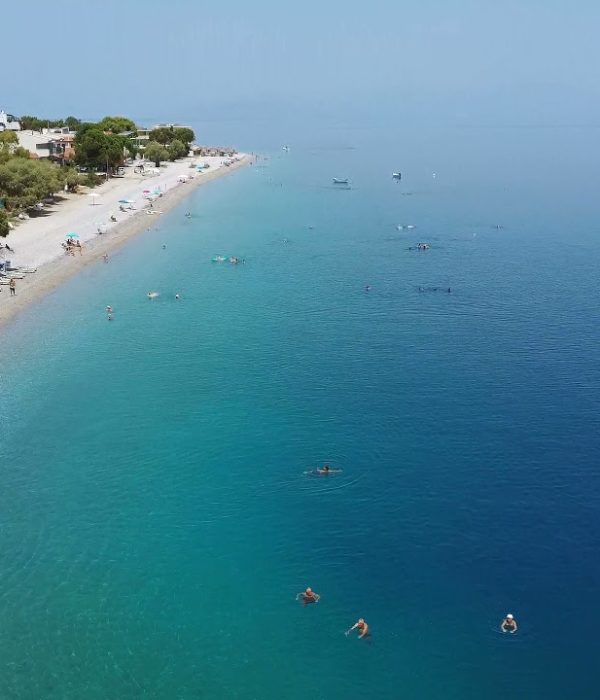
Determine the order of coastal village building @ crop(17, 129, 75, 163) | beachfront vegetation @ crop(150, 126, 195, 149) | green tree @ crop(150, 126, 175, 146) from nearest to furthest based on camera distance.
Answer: coastal village building @ crop(17, 129, 75, 163) → green tree @ crop(150, 126, 175, 146) → beachfront vegetation @ crop(150, 126, 195, 149)

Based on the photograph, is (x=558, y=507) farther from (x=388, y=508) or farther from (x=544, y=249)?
(x=544, y=249)

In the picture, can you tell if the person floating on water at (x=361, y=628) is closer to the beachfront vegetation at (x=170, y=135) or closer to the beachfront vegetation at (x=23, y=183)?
the beachfront vegetation at (x=23, y=183)

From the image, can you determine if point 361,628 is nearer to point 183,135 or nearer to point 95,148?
point 95,148

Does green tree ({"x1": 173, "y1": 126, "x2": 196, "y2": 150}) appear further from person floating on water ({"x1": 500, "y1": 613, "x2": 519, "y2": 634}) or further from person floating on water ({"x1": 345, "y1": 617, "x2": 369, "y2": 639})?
person floating on water ({"x1": 500, "y1": 613, "x2": 519, "y2": 634})

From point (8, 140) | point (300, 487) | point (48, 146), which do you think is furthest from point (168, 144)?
point (300, 487)

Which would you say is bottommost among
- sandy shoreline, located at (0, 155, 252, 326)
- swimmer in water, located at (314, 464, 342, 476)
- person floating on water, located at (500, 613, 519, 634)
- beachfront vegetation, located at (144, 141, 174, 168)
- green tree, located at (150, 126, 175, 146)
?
person floating on water, located at (500, 613, 519, 634)

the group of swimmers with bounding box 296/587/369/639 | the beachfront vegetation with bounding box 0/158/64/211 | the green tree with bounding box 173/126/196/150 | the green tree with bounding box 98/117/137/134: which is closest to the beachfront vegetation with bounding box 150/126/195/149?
the green tree with bounding box 173/126/196/150
